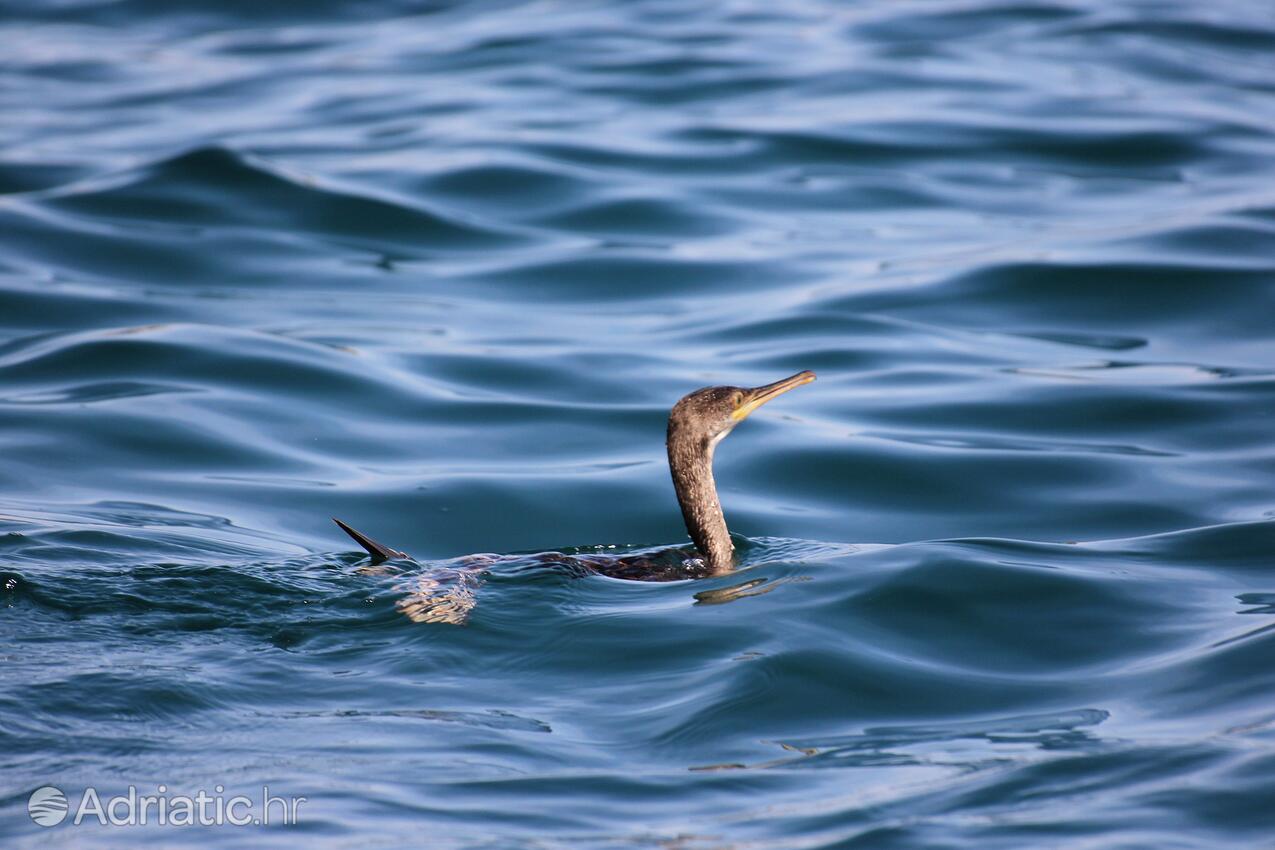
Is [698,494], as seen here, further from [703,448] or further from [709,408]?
[709,408]

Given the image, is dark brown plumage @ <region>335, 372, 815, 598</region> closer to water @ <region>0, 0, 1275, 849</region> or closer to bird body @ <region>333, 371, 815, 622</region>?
bird body @ <region>333, 371, 815, 622</region>

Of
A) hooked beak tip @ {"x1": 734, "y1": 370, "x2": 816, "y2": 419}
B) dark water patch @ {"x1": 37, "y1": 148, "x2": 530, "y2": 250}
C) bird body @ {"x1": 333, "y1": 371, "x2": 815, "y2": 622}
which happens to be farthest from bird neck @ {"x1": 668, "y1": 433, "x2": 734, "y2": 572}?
dark water patch @ {"x1": 37, "y1": 148, "x2": 530, "y2": 250}

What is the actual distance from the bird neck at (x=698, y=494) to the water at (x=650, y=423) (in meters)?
0.30

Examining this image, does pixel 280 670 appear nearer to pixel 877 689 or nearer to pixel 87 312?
pixel 877 689

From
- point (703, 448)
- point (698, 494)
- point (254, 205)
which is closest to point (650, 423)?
point (703, 448)

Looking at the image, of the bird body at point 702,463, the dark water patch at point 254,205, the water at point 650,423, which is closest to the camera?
the water at point 650,423

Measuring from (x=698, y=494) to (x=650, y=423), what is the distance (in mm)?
2780

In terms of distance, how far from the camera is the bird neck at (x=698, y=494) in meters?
8.36

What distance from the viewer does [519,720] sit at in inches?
245

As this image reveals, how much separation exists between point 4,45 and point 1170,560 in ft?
69.6

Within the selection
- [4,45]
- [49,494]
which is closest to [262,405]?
[49,494]

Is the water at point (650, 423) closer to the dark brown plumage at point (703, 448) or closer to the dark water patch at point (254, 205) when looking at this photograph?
the dark water patch at point (254, 205)

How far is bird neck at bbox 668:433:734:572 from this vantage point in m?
8.36

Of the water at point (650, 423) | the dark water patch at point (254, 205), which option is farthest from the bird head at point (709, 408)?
the dark water patch at point (254, 205)
